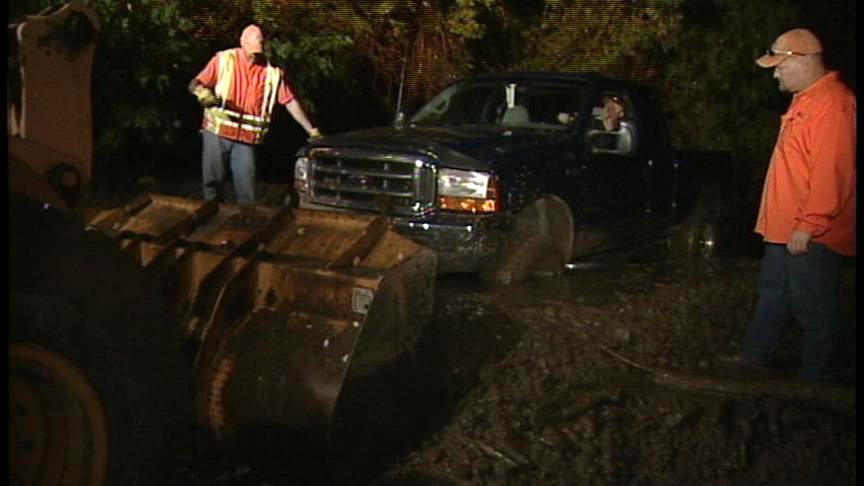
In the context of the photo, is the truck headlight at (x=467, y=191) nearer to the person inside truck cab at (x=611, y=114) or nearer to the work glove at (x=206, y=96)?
the work glove at (x=206, y=96)

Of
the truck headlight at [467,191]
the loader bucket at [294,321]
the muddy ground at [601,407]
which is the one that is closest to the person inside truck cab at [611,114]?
the truck headlight at [467,191]

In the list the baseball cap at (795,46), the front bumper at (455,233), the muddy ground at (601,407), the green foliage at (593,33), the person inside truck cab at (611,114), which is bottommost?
the muddy ground at (601,407)

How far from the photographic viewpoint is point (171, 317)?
→ 4.52 metres

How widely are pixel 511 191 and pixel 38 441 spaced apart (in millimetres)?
5008

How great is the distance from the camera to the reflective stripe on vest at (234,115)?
839cm

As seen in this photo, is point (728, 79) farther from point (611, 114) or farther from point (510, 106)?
point (510, 106)

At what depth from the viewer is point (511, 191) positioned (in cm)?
821

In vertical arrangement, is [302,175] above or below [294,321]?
above

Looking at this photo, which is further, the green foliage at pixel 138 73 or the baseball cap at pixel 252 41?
the green foliage at pixel 138 73

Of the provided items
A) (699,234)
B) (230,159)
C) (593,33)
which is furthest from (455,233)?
(593,33)

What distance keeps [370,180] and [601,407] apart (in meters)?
3.00

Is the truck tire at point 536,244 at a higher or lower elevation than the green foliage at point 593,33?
lower

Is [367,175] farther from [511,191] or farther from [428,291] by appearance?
[428,291]

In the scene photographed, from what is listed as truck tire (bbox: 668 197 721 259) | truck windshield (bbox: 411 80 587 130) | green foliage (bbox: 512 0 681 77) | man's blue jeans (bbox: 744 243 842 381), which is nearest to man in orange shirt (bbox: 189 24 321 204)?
truck windshield (bbox: 411 80 587 130)
